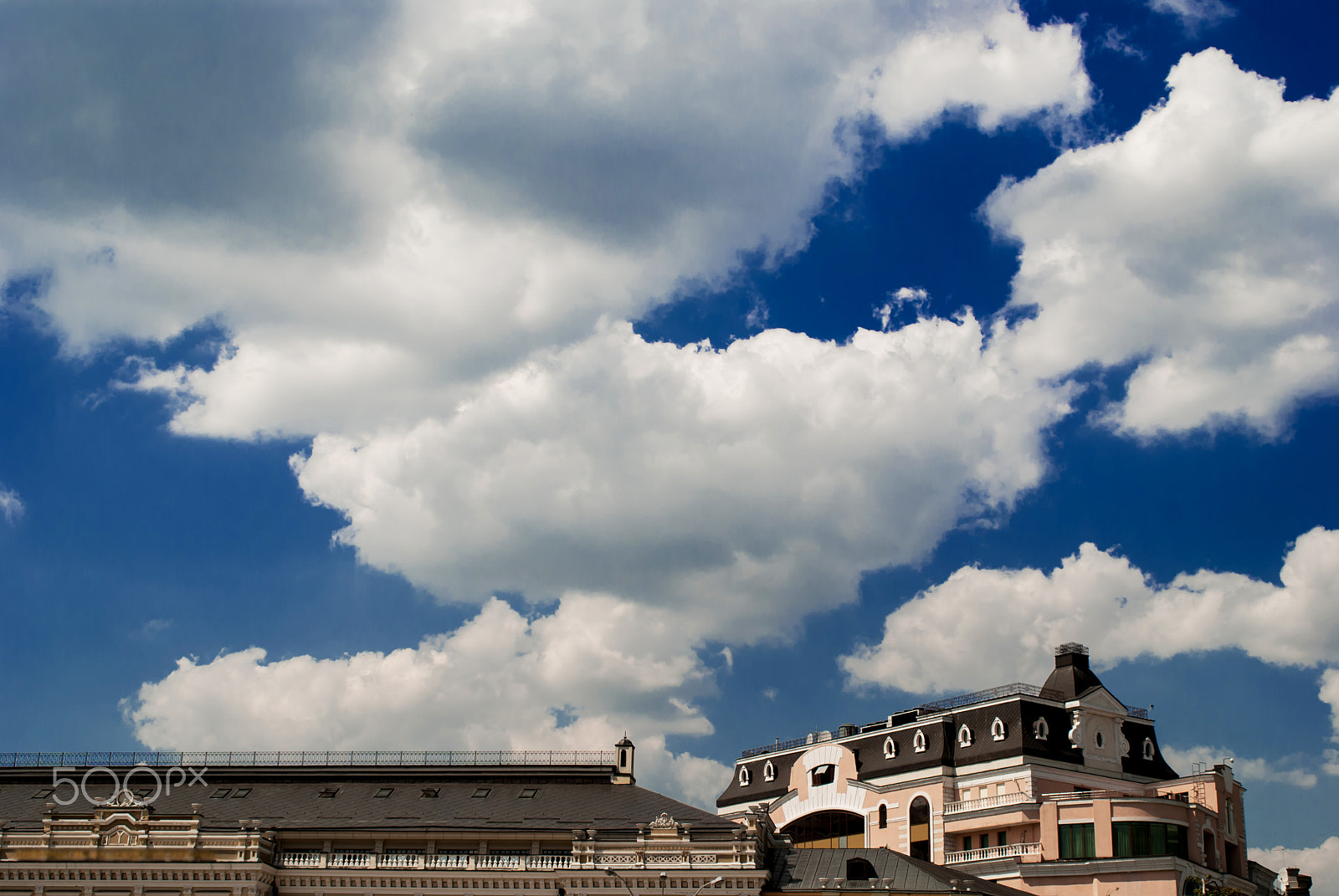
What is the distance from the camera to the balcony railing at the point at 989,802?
304ft

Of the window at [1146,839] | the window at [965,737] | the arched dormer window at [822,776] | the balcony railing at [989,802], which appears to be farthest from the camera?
the arched dormer window at [822,776]

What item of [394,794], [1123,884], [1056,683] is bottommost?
[1123,884]

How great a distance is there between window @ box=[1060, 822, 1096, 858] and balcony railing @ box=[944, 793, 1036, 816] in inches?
180

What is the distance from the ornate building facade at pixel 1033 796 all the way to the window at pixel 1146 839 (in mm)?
76

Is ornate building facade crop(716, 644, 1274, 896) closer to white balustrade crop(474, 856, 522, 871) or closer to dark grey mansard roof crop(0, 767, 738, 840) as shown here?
dark grey mansard roof crop(0, 767, 738, 840)

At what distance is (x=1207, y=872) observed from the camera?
8669 cm

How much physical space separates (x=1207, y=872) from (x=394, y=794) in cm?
5285

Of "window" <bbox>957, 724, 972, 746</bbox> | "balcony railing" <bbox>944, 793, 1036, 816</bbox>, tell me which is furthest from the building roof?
"window" <bbox>957, 724, 972, 746</bbox>

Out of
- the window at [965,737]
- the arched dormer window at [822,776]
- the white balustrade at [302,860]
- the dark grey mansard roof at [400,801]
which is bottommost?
the white balustrade at [302,860]

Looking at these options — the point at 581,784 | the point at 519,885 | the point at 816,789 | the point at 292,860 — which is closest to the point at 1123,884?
the point at 816,789

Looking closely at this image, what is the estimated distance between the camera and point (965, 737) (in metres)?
101

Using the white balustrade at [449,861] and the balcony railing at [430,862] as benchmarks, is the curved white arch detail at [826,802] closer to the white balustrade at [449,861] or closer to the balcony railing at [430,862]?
the balcony railing at [430,862]

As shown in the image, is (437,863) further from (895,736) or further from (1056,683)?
(1056,683)

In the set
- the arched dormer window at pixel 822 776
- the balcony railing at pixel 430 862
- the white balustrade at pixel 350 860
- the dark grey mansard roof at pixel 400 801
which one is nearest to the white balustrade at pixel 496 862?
the balcony railing at pixel 430 862
